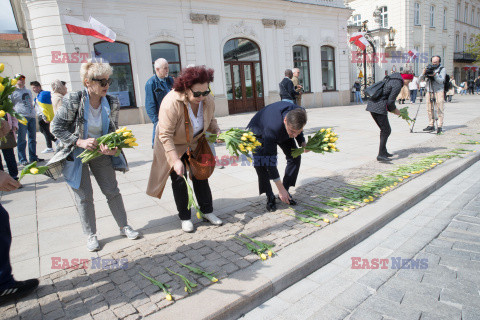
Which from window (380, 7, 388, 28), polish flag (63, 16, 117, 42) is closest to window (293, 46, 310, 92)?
polish flag (63, 16, 117, 42)

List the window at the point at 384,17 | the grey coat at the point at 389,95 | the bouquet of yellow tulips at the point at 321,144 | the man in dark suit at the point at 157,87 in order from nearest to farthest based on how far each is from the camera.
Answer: the bouquet of yellow tulips at the point at 321,144 → the man in dark suit at the point at 157,87 → the grey coat at the point at 389,95 → the window at the point at 384,17

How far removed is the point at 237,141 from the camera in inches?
133

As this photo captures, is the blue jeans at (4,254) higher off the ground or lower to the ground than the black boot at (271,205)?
higher

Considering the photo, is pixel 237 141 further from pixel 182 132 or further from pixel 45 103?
pixel 45 103

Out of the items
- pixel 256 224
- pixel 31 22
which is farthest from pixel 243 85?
pixel 256 224

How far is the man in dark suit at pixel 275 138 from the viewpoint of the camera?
11.0 feet

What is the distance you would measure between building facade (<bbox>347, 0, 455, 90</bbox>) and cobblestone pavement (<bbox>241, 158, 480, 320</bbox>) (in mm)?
22873

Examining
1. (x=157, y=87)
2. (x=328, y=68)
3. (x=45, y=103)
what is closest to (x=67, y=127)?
(x=157, y=87)

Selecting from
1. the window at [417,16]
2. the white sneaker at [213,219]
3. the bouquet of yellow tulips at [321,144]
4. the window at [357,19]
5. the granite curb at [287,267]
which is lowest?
the granite curb at [287,267]

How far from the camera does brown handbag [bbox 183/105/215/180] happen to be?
3371 millimetres

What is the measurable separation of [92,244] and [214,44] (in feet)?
47.4

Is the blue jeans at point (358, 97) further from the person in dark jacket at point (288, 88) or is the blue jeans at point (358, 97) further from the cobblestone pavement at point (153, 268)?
the cobblestone pavement at point (153, 268)

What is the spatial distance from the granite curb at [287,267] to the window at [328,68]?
18.1 meters

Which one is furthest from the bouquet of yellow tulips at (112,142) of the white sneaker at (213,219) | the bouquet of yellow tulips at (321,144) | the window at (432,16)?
the window at (432,16)
